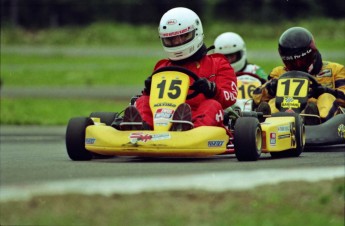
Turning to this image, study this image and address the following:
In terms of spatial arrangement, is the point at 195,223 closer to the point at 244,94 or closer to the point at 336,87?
the point at 336,87

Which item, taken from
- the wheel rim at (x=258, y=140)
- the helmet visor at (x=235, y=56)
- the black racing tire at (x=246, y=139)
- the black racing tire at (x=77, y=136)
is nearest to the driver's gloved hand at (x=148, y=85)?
the black racing tire at (x=77, y=136)

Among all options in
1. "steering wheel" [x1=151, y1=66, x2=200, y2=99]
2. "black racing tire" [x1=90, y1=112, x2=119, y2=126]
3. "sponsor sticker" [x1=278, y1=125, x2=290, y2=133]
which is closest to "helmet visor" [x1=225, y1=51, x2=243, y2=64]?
"black racing tire" [x1=90, y1=112, x2=119, y2=126]

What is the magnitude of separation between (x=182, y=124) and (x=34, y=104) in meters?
12.7

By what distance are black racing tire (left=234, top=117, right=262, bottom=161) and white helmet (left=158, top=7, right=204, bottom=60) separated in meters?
1.20

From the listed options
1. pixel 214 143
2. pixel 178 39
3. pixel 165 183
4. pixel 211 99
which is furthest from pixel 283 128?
pixel 165 183

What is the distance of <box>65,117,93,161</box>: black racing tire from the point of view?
10586 millimetres

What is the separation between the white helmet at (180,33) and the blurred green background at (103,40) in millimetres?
8890

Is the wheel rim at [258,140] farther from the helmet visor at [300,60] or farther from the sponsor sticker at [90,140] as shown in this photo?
the helmet visor at [300,60]

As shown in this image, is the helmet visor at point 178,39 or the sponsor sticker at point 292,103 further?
the sponsor sticker at point 292,103

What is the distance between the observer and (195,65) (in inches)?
440

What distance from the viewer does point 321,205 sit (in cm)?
703

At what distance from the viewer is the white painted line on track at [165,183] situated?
7293 millimetres

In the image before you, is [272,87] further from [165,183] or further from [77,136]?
[165,183]

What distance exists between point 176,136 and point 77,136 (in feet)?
3.82
